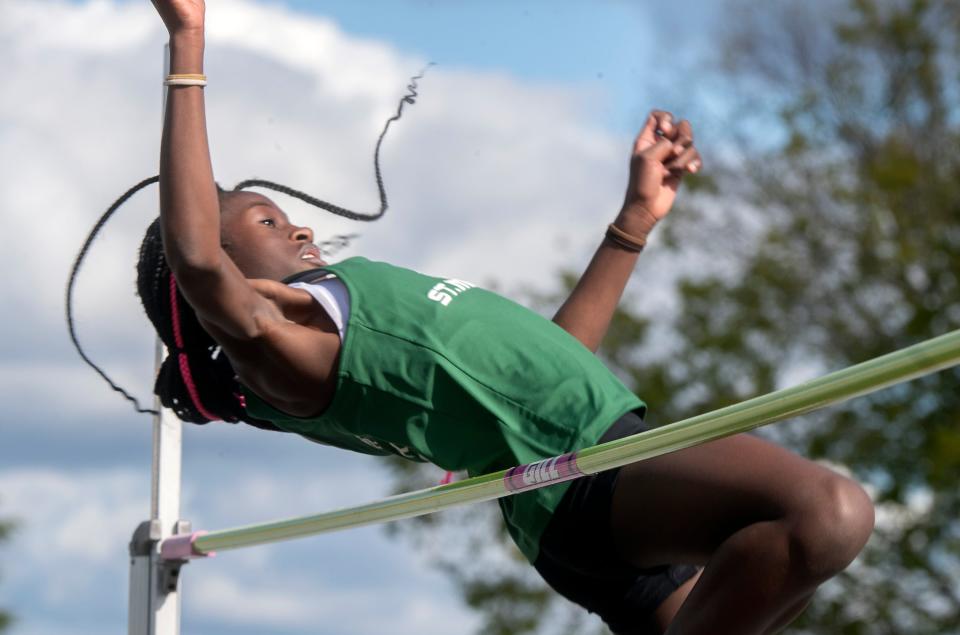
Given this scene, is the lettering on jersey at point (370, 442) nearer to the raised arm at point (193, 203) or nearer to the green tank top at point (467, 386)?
the green tank top at point (467, 386)

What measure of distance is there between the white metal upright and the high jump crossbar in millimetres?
739

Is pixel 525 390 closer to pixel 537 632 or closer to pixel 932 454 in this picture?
pixel 932 454

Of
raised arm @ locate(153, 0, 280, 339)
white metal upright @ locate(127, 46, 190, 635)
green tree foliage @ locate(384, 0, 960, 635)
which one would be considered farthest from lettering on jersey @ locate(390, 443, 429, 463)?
green tree foliage @ locate(384, 0, 960, 635)

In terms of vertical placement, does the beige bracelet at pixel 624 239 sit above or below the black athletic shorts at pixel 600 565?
above

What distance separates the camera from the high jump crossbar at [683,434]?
6.67ft

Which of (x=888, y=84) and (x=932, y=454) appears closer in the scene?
(x=932, y=454)

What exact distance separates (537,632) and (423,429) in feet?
43.7

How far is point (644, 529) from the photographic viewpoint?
2529 mm

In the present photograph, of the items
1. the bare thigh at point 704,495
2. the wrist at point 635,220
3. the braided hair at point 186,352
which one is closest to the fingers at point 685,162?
the wrist at point 635,220

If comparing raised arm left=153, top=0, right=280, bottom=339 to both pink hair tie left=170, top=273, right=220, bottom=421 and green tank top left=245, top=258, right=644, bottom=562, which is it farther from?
pink hair tie left=170, top=273, right=220, bottom=421

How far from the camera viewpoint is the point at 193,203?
99.7 inches

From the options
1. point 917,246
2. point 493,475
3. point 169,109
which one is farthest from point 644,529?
point 917,246

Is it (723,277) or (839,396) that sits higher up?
(839,396)

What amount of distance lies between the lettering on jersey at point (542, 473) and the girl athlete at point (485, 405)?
0.35 feet
